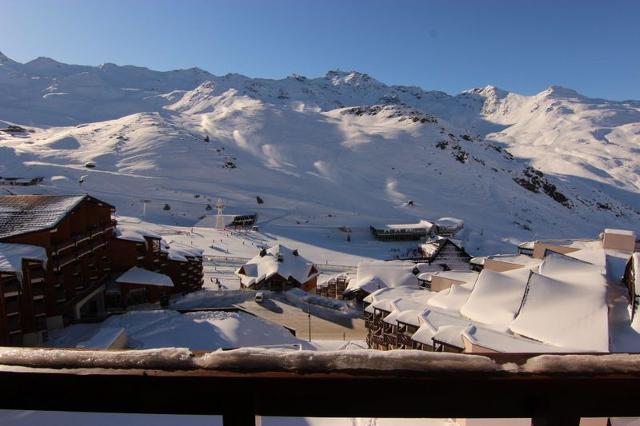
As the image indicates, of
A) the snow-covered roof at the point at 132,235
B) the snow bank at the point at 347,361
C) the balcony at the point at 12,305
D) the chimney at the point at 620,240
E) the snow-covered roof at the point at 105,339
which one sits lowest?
the snow-covered roof at the point at 105,339

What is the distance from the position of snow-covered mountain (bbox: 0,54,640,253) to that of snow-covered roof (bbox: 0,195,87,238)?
37.7 meters

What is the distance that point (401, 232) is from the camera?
51188 mm

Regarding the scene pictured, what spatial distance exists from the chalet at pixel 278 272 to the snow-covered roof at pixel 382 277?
3.79 meters

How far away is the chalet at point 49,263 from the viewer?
14391 mm

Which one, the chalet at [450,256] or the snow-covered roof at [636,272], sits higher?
the snow-covered roof at [636,272]

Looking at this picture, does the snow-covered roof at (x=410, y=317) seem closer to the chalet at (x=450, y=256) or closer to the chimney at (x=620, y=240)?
the chimney at (x=620, y=240)

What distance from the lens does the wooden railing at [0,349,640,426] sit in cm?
145

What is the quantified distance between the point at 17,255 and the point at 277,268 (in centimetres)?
1837

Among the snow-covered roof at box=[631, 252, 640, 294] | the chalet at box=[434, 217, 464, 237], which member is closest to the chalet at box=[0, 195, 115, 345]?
the snow-covered roof at box=[631, 252, 640, 294]

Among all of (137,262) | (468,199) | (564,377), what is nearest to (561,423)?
(564,377)

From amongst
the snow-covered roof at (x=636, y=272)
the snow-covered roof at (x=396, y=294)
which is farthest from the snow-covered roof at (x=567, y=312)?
the snow-covered roof at (x=396, y=294)

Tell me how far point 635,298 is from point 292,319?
55.9ft

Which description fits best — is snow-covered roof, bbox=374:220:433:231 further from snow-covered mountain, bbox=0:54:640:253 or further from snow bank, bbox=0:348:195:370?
snow bank, bbox=0:348:195:370

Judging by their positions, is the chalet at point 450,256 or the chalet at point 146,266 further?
the chalet at point 450,256
